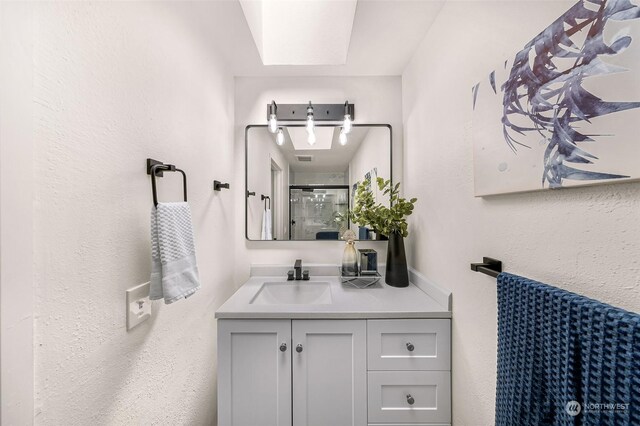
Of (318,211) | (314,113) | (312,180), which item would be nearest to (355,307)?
(318,211)

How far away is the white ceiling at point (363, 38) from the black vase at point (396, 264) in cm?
110

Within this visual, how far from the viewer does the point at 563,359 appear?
498 millimetres

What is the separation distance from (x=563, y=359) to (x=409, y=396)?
0.76m

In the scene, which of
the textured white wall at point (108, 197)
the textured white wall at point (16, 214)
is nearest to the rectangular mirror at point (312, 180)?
the textured white wall at point (108, 197)

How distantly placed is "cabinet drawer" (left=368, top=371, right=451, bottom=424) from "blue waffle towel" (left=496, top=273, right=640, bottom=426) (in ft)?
1.32

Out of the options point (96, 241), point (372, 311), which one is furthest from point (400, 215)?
point (96, 241)

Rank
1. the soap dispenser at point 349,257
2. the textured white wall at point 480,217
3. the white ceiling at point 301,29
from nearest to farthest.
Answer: the textured white wall at point 480,217, the white ceiling at point 301,29, the soap dispenser at point 349,257

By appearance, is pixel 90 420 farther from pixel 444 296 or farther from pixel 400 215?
pixel 400 215

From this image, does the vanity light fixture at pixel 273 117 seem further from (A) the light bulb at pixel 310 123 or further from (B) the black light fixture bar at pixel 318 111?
(A) the light bulb at pixel 310 123

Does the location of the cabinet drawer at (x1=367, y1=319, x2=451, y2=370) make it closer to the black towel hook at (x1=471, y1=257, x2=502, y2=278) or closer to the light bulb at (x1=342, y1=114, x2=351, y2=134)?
the black towel hook at (x1=471, y1=257, x2=502, y2=278)

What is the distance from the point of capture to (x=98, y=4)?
60 cm

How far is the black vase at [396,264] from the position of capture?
1413 mm

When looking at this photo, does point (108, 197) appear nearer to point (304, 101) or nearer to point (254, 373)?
point (254, 373)

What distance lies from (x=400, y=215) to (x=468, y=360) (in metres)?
0.77
